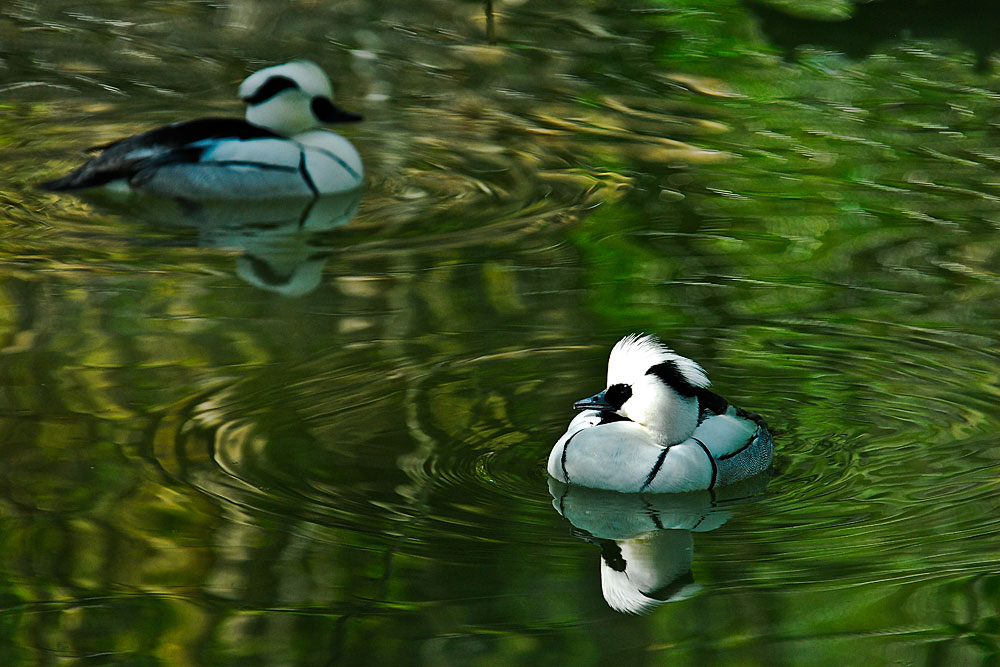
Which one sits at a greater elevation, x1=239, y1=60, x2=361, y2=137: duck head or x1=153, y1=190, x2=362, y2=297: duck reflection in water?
x1=239, y1=60, x2=361, y2=137: duck head

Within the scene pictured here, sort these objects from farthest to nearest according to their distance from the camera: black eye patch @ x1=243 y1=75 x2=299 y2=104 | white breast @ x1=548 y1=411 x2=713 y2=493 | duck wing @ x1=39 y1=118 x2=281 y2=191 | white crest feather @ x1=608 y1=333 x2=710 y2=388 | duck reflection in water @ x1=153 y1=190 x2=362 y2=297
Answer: black eye patch @ x1=243 y1=75 x2=299 y2=104, duck wing @ x1=39 y1=118 x2=281 y2=191, duck reflection in water @ x1=153 y1=190 x2=362 y2=297, white breast @ x1=548 y1=411 x2=713 y2=493, white crest feather @ x1=608 y1=333 x2=710 y2=388

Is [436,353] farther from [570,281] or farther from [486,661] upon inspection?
[486,661]

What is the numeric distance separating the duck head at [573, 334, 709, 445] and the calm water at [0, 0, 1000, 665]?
1.08ft

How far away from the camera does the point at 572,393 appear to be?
7016mm

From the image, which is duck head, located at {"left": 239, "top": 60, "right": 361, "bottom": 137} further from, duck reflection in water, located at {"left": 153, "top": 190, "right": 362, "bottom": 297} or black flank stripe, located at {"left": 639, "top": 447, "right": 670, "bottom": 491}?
black flank stripe, located at {"left": 639, "top": 447, "right": 670, "bottom": 491}

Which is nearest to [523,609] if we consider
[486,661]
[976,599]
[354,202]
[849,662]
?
[486,661]

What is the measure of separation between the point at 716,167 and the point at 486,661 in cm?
589

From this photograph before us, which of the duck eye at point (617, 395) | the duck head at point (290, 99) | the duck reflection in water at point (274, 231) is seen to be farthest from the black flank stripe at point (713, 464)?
the duck head at point (290, 99)

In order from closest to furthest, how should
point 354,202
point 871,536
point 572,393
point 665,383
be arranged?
point 871,536 → point 665,383 → point 572,393 → point 354,202

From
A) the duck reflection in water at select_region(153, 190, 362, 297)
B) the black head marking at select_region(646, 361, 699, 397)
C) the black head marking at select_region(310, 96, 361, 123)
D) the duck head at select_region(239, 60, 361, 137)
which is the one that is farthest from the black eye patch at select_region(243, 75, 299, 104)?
the black head marking at select_region(646, 361, 699, 397)

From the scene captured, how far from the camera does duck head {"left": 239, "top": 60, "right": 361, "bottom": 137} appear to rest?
10641 millimetres

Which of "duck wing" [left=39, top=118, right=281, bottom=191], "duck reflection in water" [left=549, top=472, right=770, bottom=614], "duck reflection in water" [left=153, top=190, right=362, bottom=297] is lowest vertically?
"duck reflection in water" [left=153, top=190, right=362, bottom=297]

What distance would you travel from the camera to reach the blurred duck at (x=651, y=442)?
6117mm

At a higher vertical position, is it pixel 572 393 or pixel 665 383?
pixel 665 383
